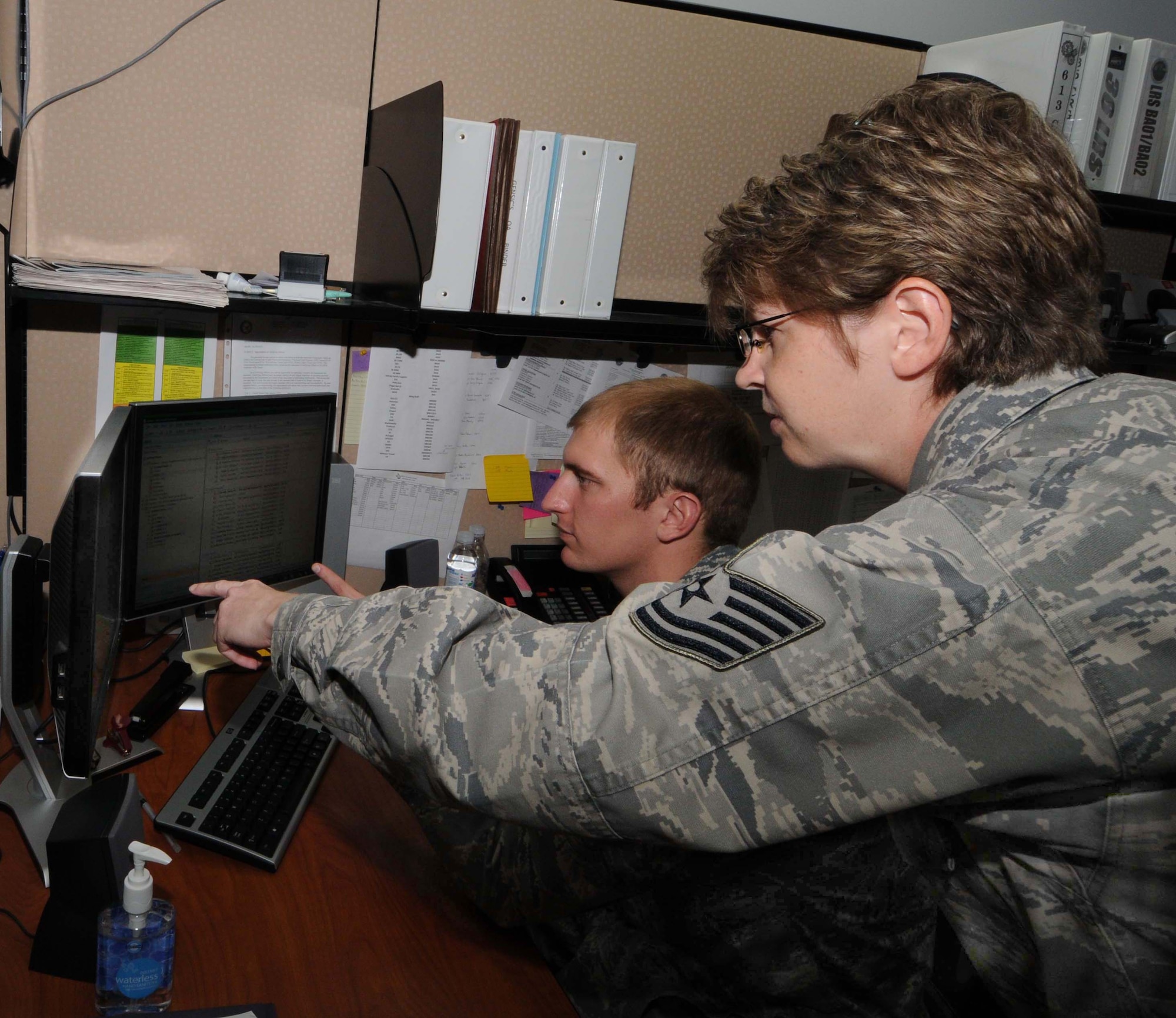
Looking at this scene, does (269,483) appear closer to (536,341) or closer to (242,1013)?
(536,341)

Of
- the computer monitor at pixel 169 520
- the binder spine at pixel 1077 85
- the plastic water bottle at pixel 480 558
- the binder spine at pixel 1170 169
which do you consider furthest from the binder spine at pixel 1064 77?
the computer monitor at pixel 169 520

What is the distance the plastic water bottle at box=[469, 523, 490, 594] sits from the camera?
5.92 ft

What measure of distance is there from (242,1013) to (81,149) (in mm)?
1175

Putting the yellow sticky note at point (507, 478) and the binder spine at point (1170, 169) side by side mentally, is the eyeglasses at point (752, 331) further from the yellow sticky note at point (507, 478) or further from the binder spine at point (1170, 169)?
the binder spine at point (1170, 169)

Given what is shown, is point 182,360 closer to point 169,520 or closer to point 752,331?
point 169,520

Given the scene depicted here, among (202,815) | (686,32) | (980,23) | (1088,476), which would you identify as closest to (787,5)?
(686,32)

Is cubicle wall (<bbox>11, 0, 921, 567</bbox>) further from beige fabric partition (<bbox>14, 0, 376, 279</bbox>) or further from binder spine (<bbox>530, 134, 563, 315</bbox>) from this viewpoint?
binder spine (<bbox>530, 134, 563, 315</bbox>)

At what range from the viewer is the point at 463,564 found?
1764 millimetres

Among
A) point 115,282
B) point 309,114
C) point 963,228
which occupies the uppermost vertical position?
point 309,114

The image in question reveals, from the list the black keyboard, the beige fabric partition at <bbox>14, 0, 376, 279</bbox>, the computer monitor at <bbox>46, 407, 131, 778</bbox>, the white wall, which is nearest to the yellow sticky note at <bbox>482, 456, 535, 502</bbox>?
the beige fabric partition at <bbox>14, 0, 376, 279</bbox>

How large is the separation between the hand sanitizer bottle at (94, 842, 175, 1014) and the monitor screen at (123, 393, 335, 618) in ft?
1.84

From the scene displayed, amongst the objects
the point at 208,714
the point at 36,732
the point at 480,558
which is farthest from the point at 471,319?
the point at 36,732

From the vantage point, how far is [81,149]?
1.38 m

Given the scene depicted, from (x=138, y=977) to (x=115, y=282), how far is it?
34.5 inches
